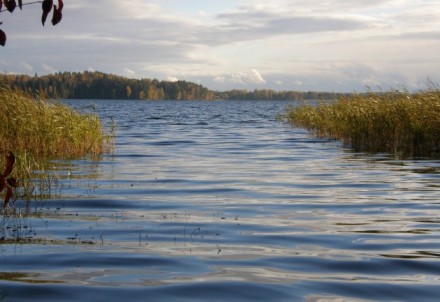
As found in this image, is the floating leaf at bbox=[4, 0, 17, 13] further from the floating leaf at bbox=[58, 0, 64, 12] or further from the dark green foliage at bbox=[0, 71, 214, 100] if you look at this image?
the dark green foliage at bbox=[0, 71, 214, 100]

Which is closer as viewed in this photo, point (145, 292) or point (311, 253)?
point (145, 292)

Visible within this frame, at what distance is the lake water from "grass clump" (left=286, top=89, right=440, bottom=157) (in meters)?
4.41

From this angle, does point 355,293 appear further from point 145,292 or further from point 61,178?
point 61,178

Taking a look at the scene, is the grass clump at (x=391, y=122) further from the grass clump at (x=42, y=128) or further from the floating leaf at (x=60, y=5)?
the floating leaf at (x=60, y=5)

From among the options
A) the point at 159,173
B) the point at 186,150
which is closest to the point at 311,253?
the point at 159,173

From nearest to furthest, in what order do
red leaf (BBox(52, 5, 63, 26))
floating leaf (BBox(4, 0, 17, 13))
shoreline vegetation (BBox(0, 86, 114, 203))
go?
1. floating leaf (BBox(4, 0, 17, 13))
2. red leaf (BBox(52, 5, 63, 26))
3. shoreline vegetation (BBox(0, 86, 114, 203))

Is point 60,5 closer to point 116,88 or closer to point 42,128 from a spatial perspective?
point 42,128

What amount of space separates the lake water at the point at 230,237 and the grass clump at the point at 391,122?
4.41m

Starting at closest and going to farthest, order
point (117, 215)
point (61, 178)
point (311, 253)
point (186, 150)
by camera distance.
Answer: point (311, 253)
point (117, 215)
point (61, 178)
point (186, 150)

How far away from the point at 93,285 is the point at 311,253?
2.67 m

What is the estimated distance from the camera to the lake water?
6.36m

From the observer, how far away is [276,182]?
1537 cm

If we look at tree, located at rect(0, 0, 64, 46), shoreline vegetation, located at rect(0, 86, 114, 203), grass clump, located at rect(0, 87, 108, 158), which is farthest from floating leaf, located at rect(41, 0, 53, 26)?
grass clump, located at rect(0, 87, 108, 158)

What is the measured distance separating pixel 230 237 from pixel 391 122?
15.9 m
